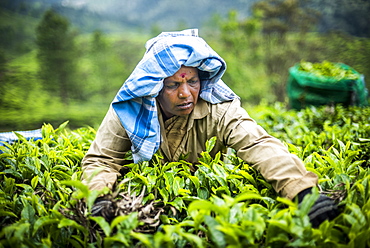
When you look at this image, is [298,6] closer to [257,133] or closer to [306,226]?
[257,133]

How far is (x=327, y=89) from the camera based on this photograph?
3922mm

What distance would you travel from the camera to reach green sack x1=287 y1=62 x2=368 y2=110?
3822mm

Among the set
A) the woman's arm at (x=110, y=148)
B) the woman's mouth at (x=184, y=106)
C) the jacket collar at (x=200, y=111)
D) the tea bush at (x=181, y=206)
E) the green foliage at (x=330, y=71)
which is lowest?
the tea bush at (x=181, y=206)

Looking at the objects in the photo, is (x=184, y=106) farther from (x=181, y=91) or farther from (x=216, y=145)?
(x=216, y=145)

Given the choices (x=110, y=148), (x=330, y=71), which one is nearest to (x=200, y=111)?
(x=110, y=148)

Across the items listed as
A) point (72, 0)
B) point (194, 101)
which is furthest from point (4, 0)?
point (194, 101)

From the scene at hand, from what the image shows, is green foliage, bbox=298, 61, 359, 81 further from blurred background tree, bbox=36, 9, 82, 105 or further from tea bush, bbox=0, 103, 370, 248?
blurred background tree, bbox=36, 9, 82, 105

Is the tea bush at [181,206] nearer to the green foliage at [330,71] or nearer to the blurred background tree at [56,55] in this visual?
the green foliage at [330,71]

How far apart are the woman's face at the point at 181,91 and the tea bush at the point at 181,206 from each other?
238mm

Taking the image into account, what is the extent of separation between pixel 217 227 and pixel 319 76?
11.7 ft

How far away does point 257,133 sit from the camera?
154cm

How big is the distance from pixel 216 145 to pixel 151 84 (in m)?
0.54

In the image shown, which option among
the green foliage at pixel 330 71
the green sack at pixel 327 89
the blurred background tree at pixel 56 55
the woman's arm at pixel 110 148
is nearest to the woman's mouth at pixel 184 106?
the woman's arm at pixel 110 148

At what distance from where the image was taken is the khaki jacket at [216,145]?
1.33 metres
